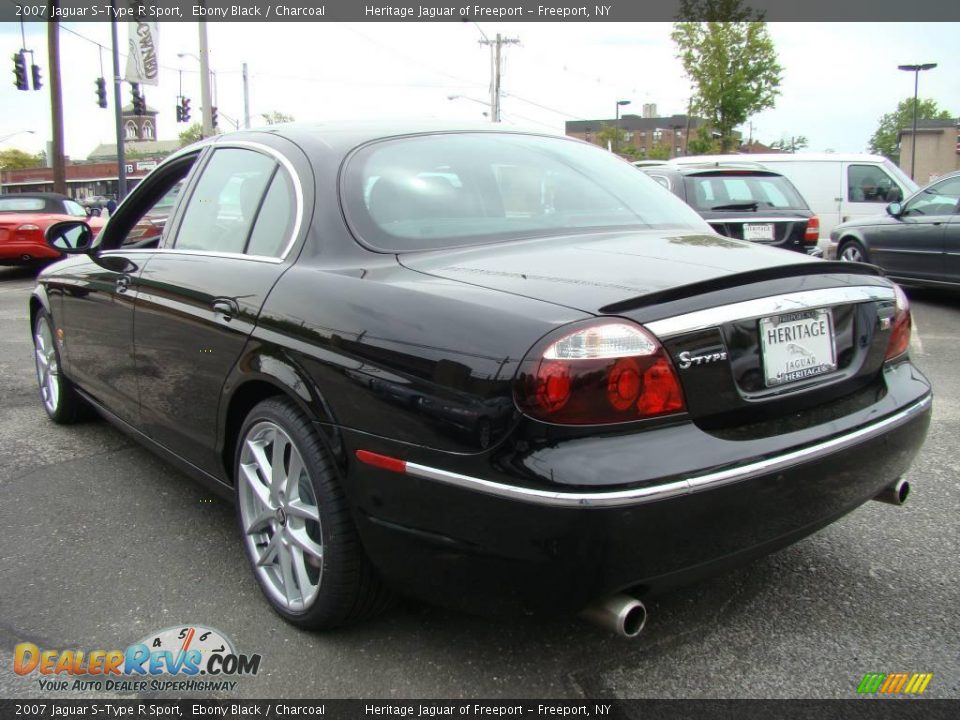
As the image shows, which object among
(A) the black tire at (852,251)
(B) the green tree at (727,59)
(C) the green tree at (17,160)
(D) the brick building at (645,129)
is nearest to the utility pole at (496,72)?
(B) the green tree at (727,59)

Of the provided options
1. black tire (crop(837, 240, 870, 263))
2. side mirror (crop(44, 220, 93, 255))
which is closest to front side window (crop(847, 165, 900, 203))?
black tire (crop(837, 240, 870, 263))

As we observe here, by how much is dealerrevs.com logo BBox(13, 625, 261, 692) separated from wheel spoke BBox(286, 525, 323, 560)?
0.33m

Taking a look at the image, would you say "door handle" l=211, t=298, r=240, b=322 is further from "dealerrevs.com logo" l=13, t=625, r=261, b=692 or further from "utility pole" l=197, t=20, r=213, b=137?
"utility pole" l=197, t=20, r=213, b=137

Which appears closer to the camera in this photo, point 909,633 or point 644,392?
point 644,392

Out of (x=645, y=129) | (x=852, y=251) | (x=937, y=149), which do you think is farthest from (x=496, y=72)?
(x=645, y=129)

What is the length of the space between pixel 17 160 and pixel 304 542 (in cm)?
12635

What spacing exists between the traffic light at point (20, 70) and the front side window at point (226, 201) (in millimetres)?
28349

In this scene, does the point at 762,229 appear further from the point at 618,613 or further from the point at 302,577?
the point at 618,613

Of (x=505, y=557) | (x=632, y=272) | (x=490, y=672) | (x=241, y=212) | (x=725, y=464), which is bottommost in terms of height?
(x=490, y=672)

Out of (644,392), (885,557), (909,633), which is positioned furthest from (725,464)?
(885,557)

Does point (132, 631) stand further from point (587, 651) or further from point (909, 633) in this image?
point (909, 633)

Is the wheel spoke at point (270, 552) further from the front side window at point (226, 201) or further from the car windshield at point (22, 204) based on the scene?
the car windshield at point (22, 204)

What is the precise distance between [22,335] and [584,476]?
25.9ft

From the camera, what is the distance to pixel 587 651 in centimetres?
234
